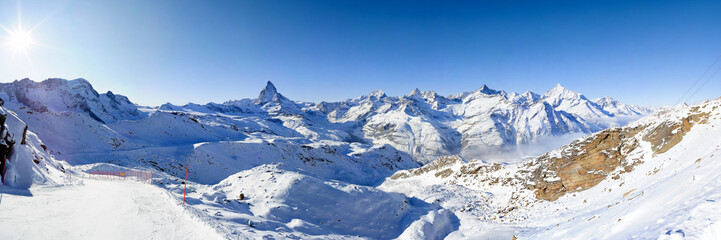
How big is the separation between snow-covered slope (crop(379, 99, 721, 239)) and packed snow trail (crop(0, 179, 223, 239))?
1418 centimetres

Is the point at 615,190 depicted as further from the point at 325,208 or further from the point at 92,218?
the point at 92,218

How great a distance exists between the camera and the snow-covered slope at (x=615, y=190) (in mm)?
6627

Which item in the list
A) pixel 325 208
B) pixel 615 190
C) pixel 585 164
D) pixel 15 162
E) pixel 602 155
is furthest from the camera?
pixel 585 164

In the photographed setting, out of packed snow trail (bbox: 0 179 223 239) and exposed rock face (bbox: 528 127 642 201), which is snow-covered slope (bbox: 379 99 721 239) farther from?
packed snow trail (bbox: 0 179 223 239)

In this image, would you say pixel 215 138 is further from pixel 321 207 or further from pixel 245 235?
pixel 245 235

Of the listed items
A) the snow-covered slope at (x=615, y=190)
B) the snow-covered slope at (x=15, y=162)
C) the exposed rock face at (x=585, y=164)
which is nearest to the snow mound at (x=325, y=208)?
the snow-covered slope at (x=615, y=190)

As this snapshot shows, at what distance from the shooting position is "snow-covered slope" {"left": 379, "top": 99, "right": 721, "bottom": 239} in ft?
21.7

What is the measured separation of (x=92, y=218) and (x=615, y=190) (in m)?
30.1

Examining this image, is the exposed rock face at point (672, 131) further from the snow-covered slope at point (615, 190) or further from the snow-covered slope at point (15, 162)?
the snow-covered slope at point (15, 162)

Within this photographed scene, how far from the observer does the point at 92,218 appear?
12.0m

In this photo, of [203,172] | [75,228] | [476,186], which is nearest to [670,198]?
[75,228]

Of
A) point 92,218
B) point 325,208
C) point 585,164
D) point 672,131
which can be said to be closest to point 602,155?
point 585,164

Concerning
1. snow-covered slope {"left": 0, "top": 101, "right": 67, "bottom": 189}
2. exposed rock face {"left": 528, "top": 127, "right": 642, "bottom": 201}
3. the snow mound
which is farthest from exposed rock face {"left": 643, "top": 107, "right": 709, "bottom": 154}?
snow-covered slope {"left": 0, "top": 101, "right": 67, "bottom": 189}

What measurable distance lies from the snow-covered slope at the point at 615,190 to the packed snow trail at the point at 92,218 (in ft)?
46.5
